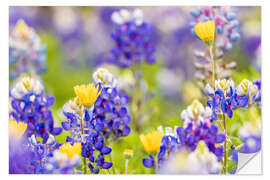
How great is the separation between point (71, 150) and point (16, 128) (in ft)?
1.16

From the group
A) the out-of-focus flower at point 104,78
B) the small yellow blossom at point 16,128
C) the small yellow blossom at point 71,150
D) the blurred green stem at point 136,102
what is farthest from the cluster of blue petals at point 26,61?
the small yellow blossom at point 71,150

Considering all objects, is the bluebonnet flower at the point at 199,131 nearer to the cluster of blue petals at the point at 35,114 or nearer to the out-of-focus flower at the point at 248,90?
the out-of-focus flower at the point at 248,90

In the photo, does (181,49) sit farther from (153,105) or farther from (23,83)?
(23,83)

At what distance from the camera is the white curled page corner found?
169 cm

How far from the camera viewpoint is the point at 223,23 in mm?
1860

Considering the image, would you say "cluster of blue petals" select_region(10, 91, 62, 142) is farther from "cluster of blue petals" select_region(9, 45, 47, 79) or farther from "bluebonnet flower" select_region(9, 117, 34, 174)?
"cluster of blue petals" select_region(9, 45, 47, 79)

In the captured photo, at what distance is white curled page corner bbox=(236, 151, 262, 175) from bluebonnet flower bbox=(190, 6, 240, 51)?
18.2 inches

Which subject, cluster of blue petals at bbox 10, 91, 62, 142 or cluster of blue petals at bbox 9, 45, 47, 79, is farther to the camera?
cluster of blue petals at bbox 9, 45, 47, 79

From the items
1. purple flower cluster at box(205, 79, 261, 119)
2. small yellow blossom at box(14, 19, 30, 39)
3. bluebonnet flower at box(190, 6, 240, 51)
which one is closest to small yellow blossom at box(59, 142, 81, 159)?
purple flower cluster at box(205, 79, 261, 119)

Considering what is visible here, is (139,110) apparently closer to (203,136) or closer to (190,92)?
(190,92)

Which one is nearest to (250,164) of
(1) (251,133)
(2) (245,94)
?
(1) (251,133)

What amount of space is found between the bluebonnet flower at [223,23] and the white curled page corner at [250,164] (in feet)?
1.52
